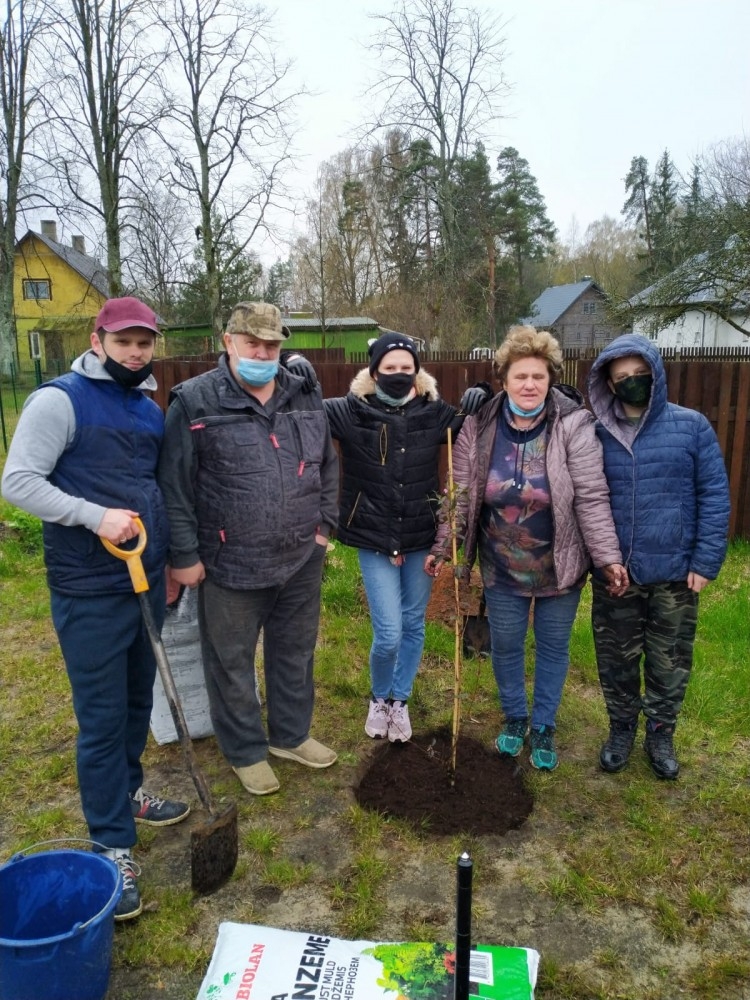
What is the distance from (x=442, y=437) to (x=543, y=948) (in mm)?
2095

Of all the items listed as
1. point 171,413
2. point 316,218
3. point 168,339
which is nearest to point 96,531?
point 171,413

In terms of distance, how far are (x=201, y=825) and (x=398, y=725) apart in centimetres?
133

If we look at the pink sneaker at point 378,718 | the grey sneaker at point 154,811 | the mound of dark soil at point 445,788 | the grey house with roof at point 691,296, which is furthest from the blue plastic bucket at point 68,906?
the grey house with roof at point 691,296

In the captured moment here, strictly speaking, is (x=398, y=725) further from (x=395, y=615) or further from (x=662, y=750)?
(x=662, y=750)

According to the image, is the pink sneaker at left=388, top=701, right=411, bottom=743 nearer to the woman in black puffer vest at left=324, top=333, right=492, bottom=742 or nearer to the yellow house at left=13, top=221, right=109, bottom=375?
the woman in black puffer vest at left=324, top=333, right=492, bottom=742

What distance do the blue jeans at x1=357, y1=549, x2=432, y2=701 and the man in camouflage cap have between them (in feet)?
0.93

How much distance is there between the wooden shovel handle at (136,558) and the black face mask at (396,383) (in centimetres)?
130

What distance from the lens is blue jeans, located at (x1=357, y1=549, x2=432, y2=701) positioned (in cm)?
339

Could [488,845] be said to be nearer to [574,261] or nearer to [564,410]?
[564,410]

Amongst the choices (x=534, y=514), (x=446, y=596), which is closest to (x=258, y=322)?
(x=534, y=514)

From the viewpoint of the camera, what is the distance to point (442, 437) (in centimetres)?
342

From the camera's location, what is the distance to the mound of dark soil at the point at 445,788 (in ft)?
10.0

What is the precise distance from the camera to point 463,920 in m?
1.59

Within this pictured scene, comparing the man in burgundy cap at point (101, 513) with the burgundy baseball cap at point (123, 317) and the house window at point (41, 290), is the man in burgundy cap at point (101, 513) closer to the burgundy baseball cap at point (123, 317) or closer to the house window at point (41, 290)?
the burgundy baseball cap at point (123, 317)
